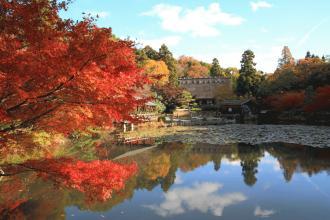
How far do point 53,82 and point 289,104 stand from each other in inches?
1727

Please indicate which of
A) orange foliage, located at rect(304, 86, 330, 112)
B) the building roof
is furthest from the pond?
the building roof

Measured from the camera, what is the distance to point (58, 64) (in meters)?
5.98

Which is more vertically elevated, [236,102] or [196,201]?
[236,102]

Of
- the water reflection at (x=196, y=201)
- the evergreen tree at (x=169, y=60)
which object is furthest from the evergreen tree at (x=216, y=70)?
the water reflection at (x=196, y=201)

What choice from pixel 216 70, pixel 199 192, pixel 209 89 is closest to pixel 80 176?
pixel 199 192

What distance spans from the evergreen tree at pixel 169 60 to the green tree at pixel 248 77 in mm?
11143

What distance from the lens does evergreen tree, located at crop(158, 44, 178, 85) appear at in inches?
2282

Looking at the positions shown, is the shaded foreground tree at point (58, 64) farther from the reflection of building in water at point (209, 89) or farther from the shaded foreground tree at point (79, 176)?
the reflection of building in water at point (209, 89)

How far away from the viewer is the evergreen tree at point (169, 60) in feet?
190

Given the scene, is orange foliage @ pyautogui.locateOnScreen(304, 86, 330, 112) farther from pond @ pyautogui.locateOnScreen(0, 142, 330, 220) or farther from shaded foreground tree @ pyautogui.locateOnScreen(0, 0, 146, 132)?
shaded foreground tree @ pyautogui.locateOnScreen(0, 0, 146, 132)

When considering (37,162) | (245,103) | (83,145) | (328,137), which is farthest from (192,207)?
(245,103)

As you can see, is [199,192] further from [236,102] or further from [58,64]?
[236,102]

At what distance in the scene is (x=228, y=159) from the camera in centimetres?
2086

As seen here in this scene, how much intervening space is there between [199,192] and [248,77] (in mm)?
43851
